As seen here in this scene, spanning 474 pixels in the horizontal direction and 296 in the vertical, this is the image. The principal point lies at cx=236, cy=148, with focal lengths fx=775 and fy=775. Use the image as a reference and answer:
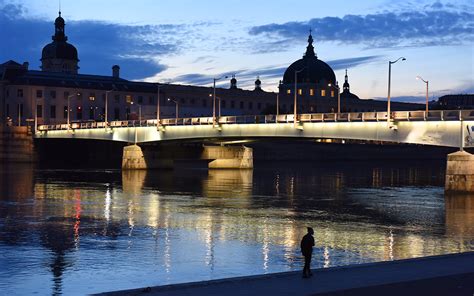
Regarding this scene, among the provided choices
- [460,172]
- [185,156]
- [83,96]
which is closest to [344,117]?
[460,172]

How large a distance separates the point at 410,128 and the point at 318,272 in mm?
44417

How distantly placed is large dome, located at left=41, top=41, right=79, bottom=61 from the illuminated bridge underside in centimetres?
9522

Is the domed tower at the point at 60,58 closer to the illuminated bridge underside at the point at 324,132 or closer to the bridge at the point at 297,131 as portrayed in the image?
the bridge at the point at 297,131

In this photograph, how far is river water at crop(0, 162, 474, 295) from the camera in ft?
88.9

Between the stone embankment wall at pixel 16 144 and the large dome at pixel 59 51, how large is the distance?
69468 millimetres

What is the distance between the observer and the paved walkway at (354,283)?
19078 mm

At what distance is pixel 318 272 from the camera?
22281mm

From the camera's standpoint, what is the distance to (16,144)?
12850 cm

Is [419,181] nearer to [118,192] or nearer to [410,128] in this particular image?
[410,128]

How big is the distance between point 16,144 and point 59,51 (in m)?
72.6

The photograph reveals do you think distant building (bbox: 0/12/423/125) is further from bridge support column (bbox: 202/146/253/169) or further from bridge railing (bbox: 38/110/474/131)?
bridge railing (bbox: 38/110/474/131)

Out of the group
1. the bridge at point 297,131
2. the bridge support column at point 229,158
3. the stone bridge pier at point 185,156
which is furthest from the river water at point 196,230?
the bridge support column at point 229,158

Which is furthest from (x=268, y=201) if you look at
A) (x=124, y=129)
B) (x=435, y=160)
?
(x=435, y=160)

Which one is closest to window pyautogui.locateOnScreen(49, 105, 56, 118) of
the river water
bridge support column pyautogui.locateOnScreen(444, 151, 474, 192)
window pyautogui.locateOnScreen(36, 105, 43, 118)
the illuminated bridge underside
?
window pyautogui.locateOnScreen(36, 105, 43, 118)
